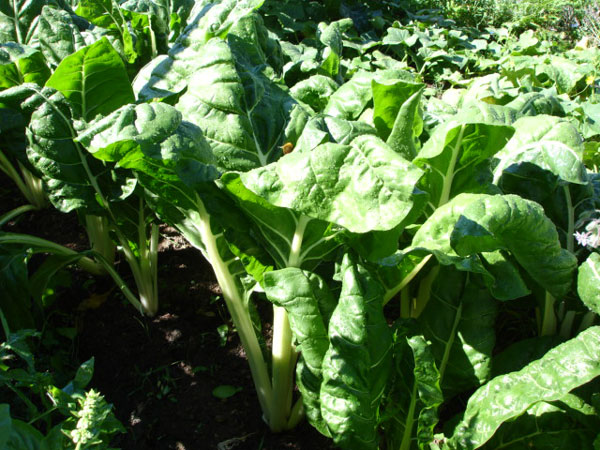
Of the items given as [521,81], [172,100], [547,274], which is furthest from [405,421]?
[521,81]

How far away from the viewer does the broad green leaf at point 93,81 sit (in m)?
1.66

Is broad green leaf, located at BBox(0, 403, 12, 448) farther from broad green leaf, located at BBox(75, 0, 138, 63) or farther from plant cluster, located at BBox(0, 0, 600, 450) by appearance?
broad green leaf, located at BBox(75, 0, 138, 63)

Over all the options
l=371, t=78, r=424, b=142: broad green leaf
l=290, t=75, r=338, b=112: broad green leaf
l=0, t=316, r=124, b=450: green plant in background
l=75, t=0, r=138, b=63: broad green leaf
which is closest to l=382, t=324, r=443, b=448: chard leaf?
l=371, t=78, r=424, b=142: broad green leaf

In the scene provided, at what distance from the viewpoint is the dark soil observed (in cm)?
177

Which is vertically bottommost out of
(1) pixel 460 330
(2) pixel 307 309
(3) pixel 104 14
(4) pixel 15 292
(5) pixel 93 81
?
(1) pixel 460 330

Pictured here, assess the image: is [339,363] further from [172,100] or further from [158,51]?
[158,51]

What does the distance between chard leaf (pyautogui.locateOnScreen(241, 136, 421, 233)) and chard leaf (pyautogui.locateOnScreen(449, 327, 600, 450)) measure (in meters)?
0.60

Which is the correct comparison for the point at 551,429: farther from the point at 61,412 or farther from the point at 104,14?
the point at 104,14

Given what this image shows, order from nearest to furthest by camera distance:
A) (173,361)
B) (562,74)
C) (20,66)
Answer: (20,66)
(173,361)
(562,74)

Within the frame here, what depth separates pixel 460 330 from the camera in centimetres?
166

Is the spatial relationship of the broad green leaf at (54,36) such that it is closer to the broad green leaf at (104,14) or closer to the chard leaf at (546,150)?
the broad green leaf at (104,14)

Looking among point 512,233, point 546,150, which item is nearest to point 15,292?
point 512,233

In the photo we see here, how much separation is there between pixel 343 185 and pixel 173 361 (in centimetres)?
111

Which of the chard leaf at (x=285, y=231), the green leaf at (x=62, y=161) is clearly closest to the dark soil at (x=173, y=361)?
the green leaf at (x=62, y=161)
